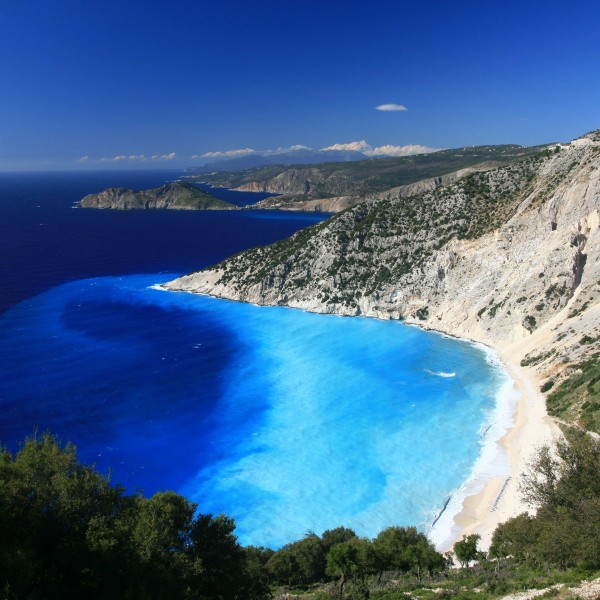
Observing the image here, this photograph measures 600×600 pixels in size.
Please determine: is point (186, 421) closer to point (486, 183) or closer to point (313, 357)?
point (313, 357)

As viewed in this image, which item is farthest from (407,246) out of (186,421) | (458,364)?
(186,421)

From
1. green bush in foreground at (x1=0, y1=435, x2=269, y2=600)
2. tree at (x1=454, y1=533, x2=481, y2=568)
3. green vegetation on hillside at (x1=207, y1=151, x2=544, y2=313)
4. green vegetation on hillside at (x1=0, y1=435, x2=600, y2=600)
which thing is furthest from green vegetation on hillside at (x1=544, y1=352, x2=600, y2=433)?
green vegetation on hillside at (x1=207, y1=151, x2=544, y2=313)

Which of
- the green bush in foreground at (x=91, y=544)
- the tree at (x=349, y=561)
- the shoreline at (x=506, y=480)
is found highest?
the green bush in foreground at (x=91, y=544)

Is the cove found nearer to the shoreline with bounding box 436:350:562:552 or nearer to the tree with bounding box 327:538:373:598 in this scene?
the shoreline with bounding box 436:350:562:552

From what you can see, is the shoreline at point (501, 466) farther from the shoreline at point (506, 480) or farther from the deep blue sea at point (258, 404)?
the deep blue sea at point (258, 404)

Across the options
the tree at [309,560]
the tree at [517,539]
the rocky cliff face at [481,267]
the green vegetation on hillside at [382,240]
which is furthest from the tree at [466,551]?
the green vegetation on hillside at [382,240]

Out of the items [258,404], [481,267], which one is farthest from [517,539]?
[481,267]

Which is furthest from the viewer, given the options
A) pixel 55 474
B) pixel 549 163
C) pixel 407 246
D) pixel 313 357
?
pixel 407 246
